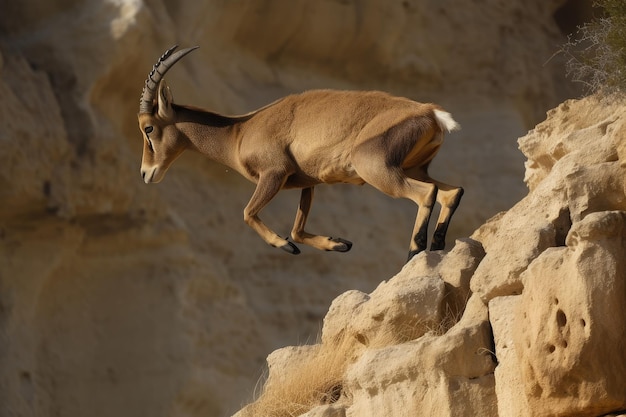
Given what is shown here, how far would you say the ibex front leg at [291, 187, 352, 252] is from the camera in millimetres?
9164

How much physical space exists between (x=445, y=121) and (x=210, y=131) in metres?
2.02

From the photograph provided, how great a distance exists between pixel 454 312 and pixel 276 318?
26.3ft

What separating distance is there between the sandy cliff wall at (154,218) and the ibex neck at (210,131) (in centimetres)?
459

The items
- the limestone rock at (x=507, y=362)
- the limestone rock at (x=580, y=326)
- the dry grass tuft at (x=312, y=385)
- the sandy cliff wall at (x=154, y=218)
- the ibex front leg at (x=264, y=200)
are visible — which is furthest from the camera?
the sandy cliff wall at (x=154, y=218)

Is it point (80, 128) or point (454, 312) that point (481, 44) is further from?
point (454, 312)

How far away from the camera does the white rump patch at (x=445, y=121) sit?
355 inches

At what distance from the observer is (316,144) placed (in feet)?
31.0

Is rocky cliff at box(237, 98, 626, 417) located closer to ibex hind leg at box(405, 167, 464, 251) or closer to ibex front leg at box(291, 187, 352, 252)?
ibex hind leg at box(405, 167, 464, 251)

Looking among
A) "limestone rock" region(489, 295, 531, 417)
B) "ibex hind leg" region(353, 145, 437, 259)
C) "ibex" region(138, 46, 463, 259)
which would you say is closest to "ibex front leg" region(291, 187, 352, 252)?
"ibex" region(138, 46, 463, 259)

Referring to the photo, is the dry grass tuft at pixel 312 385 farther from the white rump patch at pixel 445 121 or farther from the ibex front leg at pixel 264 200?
the white rump patch at pixel 445 121

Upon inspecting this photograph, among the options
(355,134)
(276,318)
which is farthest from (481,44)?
(355,134)

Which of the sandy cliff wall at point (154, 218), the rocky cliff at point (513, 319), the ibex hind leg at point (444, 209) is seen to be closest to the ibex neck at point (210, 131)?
the rocky cliff at point (513, 319)

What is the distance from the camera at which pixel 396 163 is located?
903 centimetres

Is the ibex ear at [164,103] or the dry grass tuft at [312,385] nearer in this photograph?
the dry grass tuft at [312,385]
